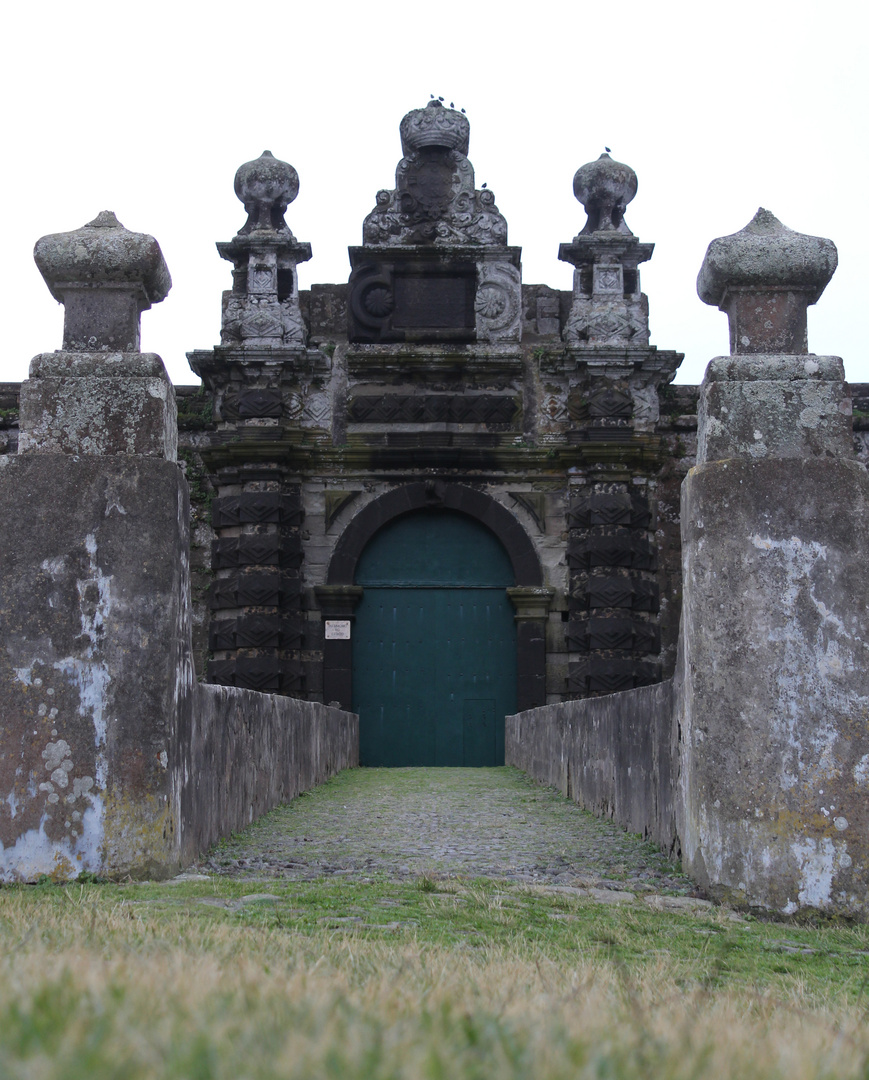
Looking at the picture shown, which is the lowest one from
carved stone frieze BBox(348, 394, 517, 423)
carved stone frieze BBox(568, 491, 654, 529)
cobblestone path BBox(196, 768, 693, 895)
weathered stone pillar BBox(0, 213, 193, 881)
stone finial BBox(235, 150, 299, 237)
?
cobblestone path BBox(196, 768, 693, 895)

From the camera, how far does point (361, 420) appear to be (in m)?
13.6

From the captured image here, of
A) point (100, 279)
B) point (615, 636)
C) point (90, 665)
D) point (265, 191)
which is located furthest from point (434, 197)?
point (90, 665)

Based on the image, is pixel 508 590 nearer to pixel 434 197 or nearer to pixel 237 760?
pixel 434 197

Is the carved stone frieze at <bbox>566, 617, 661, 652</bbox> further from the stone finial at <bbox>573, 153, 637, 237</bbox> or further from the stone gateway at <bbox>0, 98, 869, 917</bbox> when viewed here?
the stone finial at <bbox>573, 153, 637, 237</bbox>

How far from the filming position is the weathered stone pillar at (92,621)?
12.2ft

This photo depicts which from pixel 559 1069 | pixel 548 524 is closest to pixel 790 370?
pixel 559 1069

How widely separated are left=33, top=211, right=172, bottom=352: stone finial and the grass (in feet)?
7.18

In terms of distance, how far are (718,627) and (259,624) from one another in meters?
9.57

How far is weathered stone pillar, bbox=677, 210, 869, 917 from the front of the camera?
3605mm

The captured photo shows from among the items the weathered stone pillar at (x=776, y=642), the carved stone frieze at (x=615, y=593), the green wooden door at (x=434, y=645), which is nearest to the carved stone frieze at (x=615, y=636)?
the carved stone frieze at (x=615, y=593)

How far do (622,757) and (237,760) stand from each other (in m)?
2.06

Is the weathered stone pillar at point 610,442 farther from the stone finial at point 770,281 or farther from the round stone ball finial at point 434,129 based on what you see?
the stone finial at point 770,281

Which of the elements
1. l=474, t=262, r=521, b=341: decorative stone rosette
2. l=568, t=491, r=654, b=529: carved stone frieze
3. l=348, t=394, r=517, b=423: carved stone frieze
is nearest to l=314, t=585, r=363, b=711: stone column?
l=348, t=394, r=517, b=423: carved stone frieze

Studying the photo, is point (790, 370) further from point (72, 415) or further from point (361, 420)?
Answer: point (361, 420)
